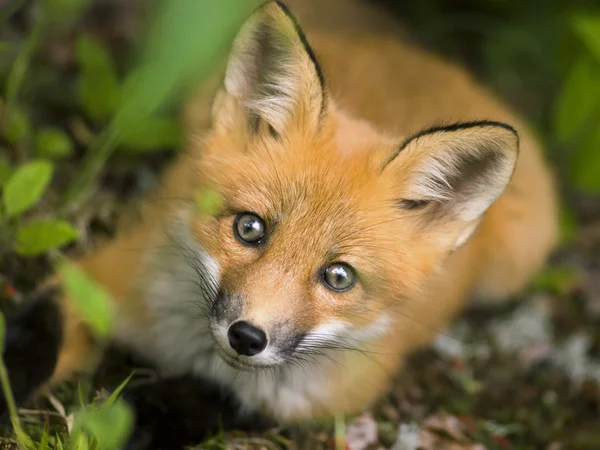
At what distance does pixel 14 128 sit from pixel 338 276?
1263 millimetres

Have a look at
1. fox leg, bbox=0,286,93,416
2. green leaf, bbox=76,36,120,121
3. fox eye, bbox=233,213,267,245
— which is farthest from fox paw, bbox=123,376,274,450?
green leaf, bbox=76,36,120,121

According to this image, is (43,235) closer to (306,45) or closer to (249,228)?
(249,228)

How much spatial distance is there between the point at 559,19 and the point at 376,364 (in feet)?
7.23

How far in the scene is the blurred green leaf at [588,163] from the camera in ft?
9.37

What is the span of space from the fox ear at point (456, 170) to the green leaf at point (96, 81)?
4.12 feet

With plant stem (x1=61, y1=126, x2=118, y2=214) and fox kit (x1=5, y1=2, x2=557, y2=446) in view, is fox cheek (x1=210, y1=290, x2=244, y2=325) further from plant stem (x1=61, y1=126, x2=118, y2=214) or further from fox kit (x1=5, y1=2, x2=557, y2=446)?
plant stem (x1=61, y1=126, x2=118, y2=214)

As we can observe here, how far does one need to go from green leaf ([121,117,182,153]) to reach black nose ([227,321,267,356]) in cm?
110

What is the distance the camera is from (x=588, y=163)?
2.89 metres

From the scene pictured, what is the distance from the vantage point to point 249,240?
5.49ft

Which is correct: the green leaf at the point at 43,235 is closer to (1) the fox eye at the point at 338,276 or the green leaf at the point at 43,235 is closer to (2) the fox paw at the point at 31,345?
(2) the fox paw at the point at 31,345

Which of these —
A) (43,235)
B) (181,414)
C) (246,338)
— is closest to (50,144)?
(43,235)

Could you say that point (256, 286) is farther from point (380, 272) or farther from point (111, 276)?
point (111, 276)

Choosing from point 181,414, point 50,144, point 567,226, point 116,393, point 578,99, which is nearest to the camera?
point 116,393

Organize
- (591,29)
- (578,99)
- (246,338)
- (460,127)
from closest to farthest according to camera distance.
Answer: (246,338)
(460,127)
(591,29)
(578,99)
